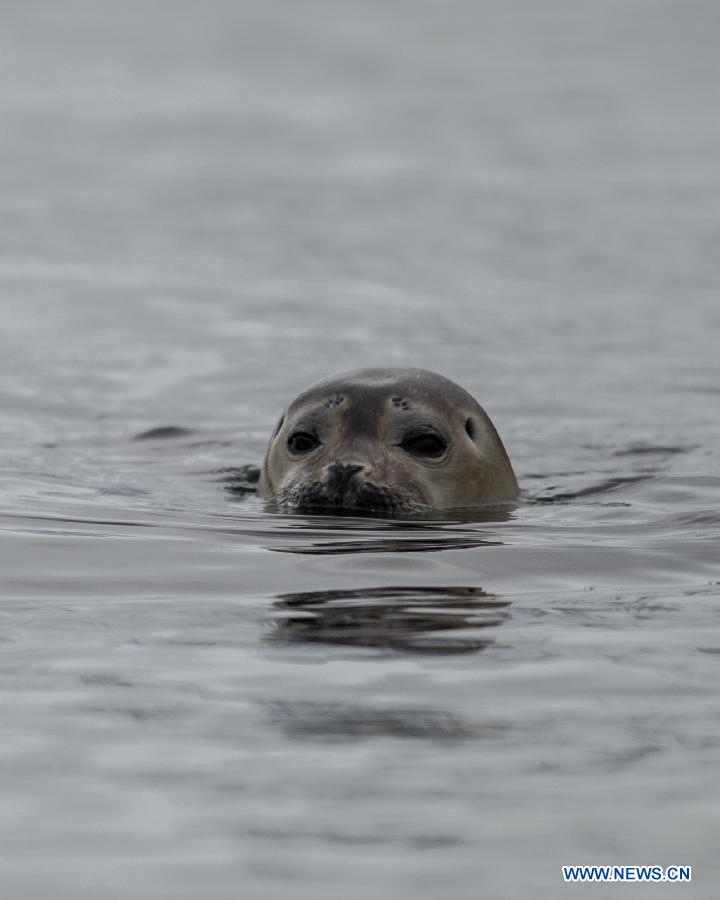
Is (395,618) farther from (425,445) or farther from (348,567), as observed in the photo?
(425,445)

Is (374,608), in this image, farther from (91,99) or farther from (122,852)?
(91,99)

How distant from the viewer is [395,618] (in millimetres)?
4969

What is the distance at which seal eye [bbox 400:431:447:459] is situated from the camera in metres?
7.54

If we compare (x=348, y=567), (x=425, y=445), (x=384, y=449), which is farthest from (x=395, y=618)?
(x=425, y=445)

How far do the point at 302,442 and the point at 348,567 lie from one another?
6.30 ft

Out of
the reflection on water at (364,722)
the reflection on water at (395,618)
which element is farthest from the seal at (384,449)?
the reflection on water at (364,722)

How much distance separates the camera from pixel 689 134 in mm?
28422

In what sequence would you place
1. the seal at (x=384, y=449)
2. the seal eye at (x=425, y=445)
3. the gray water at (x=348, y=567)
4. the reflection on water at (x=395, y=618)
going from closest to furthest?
the gray water at (x=348, y=567), the reflection on water at (x=395, y=618), the seal at (x=384, y=449), the seal eye at (x=425, y=445)

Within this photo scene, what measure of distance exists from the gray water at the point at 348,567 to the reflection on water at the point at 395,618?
2cm

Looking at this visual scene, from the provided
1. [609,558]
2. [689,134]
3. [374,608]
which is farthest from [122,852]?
[689,134]

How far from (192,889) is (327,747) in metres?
0.71

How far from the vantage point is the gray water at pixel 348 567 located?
3.38 metres

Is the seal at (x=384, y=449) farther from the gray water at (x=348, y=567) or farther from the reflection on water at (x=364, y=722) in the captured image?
the reflection on water at (x=364, y=722)

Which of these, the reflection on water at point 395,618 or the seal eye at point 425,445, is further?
the seal eye at point 425,445
